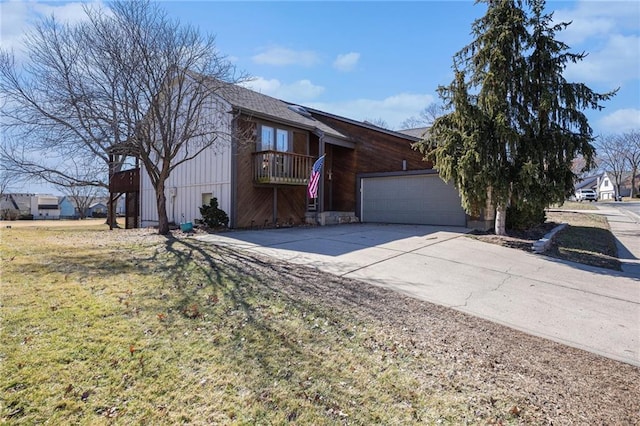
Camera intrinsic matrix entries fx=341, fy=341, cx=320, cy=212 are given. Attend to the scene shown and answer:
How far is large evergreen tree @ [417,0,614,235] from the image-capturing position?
31.1 ft

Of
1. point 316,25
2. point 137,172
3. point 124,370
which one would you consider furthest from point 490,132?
point 137,172

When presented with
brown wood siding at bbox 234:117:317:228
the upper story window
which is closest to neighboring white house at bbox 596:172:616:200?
brown wood siding at bbox 234:117:317:228

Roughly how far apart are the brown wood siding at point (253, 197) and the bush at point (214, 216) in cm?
71

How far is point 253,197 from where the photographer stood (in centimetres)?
1338

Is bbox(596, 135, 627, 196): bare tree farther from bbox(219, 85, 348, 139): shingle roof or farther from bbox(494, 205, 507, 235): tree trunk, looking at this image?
bbox(219, 85, 348, 139): shingle roof

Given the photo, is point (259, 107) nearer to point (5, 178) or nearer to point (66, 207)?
point (5, 178)

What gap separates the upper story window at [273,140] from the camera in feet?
45.1

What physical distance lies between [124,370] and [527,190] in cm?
1016

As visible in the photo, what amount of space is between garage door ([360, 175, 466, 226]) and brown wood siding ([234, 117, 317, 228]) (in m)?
3.94

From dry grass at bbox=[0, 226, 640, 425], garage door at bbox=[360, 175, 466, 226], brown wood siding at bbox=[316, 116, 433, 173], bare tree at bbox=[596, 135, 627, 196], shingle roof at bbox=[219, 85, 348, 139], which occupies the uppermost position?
bare tree at bbox=[596, 135, 627, 196]

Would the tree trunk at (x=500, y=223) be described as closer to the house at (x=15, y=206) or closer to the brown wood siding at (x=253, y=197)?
the brown wood siding at (x=253, y=197)

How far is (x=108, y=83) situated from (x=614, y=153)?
68.7m

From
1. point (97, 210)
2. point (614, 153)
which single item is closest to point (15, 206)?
point (97, 210)

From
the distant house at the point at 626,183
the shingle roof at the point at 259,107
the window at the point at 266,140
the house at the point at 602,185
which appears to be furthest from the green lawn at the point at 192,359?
the distant house at the point at 626,183
